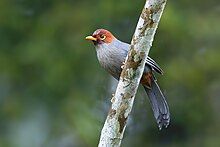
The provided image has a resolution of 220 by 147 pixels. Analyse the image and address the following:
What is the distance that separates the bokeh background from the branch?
2578mm

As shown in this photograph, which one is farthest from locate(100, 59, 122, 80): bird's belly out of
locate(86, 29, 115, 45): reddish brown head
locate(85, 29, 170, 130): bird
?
locate(86, 29, 115, 45): reddish brown head

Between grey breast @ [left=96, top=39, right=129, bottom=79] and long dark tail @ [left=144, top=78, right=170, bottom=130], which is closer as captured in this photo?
grey breast @ [left=96, top=39, right=129, bottom=79]

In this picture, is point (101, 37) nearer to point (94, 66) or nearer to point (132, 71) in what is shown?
point (132, 71)

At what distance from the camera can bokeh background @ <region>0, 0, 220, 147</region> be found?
24.5 ft

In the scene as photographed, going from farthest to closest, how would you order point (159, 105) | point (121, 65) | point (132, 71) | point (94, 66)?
point (94, 66) < point (159, 105) < point (121, 65) < point (132, 71)

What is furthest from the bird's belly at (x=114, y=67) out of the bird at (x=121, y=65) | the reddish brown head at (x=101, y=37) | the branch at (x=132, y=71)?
the branch at (x=132, y=71)

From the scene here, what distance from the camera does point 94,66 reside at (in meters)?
7.73

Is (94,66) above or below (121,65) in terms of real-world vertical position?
above

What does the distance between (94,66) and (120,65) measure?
252 cm

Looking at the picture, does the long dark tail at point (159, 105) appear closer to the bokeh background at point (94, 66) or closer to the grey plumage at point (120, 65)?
the grey plumage at point (120, 65)

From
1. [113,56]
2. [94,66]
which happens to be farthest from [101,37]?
[94,66]

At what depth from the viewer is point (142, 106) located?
8086 millimetres

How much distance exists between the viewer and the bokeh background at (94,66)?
7.47 metres

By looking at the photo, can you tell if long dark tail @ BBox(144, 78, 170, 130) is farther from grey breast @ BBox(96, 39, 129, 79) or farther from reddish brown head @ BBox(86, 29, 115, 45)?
reddish brown head @ BBox(86, 29, 115, 45)
